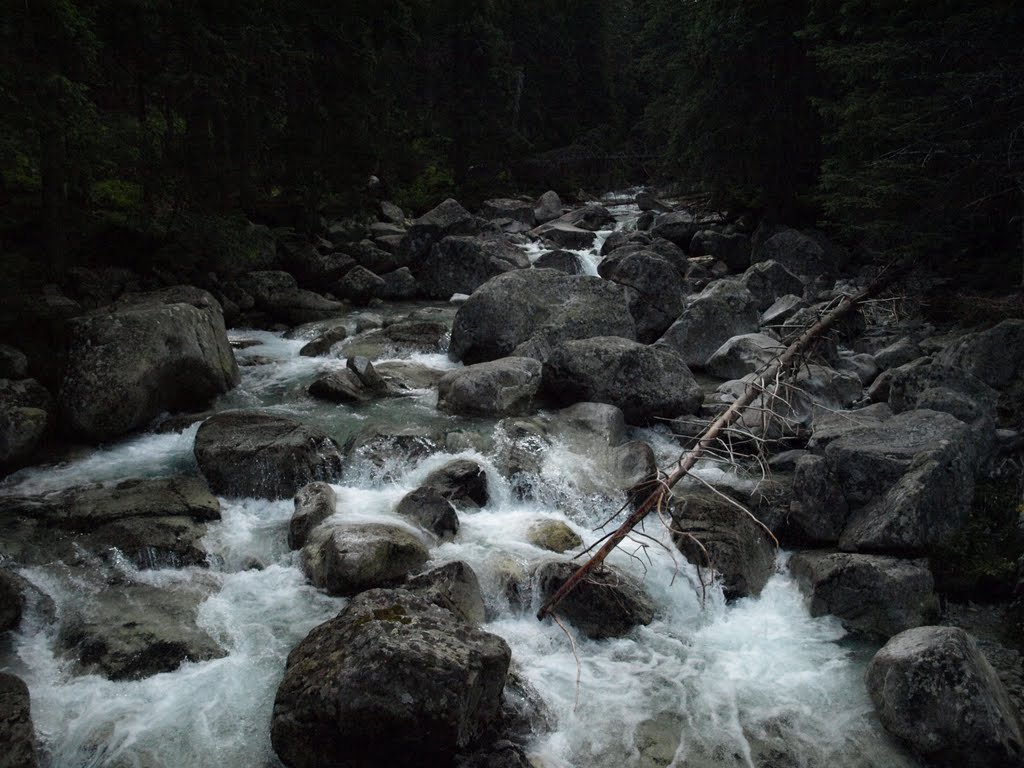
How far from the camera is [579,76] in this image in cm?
4000

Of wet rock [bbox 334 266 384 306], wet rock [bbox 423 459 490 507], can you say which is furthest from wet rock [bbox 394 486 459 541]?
wet rock [bbox 334 266 384 306]

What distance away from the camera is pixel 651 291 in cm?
1691

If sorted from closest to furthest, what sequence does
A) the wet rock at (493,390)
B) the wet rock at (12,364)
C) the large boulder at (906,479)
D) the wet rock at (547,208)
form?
the large boulder at (906,479) → the wet rock at (12,364) → the wet rock at (493,390) → the wet rock at (547,208)

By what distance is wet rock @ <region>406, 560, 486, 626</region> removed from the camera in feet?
23.3

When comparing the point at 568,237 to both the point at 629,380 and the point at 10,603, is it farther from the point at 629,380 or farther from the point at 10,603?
the point at 10,603

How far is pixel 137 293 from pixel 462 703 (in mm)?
11215

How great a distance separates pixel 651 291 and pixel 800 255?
5911 millimetres

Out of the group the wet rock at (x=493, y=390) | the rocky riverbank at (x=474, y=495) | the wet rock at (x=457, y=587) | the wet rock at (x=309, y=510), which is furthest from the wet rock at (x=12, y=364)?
the wet rock at (x=457, y=587)

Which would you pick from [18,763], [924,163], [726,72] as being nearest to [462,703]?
[18,763]

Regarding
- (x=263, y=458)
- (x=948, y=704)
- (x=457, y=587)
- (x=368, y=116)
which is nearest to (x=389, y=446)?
(x=263, y=458)

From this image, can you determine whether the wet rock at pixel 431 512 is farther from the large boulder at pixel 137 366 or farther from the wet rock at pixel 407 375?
the large boulder at pixel 137 366

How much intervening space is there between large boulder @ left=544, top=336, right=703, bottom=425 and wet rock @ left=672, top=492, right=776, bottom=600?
112 inches

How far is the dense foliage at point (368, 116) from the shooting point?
11.2 meters

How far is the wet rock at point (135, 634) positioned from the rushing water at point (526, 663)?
0.12 m
